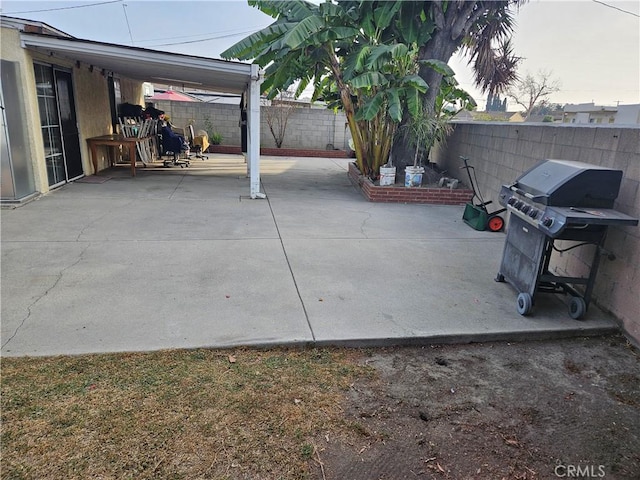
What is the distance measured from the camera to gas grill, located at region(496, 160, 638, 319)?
3553 mm

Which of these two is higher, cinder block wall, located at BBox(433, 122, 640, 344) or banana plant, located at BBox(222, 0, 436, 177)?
banana plant, located at BBox(222, 0, 436, 177)

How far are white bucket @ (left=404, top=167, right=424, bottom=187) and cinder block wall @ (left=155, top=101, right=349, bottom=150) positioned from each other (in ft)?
30.2

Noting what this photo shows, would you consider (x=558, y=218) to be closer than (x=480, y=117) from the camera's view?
Yes

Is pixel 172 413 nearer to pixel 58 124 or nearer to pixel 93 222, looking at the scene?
pixel 93 222

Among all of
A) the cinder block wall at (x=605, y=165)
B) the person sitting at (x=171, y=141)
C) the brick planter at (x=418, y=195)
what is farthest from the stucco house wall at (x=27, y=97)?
the cinder block wall at (x=605, y=165)

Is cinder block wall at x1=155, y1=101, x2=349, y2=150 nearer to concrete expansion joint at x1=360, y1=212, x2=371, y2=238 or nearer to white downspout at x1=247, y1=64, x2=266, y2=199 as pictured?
white downspout at x1=247, y1=64, x2=266, y2=199

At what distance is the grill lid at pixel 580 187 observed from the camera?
3.66 metres

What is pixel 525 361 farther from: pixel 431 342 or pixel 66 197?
pixel 66 197

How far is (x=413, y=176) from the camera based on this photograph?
9031mm

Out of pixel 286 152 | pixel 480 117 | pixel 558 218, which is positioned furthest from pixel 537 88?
pixel 558 218

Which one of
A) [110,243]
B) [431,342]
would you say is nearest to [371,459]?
[431,342]

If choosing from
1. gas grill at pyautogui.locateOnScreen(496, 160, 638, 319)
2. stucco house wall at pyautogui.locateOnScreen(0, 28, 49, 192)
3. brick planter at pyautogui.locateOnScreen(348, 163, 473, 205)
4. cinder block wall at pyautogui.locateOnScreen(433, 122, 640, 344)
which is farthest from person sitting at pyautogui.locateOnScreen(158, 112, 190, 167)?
gas grill at pyautogui.locateOnScreen(496, 160, 638, 319)

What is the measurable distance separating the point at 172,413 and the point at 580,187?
3760 mm

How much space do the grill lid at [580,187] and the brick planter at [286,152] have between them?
13861 millimetres
